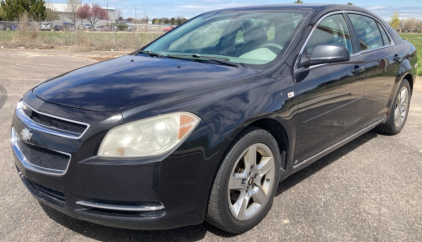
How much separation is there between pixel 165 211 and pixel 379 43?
3549 millimetres

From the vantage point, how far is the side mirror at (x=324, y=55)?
3.11m

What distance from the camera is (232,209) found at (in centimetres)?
260

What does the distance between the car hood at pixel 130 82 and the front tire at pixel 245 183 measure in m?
0.50

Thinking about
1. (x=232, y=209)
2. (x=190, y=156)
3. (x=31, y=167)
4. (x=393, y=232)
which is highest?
(x=190, y=156)

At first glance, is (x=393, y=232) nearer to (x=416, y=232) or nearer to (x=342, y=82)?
(x=416, y=232)

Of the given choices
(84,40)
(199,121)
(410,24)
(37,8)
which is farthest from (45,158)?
(410,24)

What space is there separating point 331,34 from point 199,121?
208cm

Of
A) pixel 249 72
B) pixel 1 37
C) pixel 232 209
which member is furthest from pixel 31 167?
pixel 1 37

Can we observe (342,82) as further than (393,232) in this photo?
Yes

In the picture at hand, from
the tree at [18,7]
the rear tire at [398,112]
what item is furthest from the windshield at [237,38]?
the tree at [18,7]

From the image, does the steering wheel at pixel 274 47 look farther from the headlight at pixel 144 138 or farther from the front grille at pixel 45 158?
the front grille at pixel 45 158

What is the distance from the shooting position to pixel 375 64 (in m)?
4.14

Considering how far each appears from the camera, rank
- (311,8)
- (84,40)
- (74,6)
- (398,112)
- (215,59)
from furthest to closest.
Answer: (74,6)
(84,40)
(398,112)
(311,8)
(215,59)

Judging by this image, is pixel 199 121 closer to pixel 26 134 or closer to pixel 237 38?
pixel 26 134
